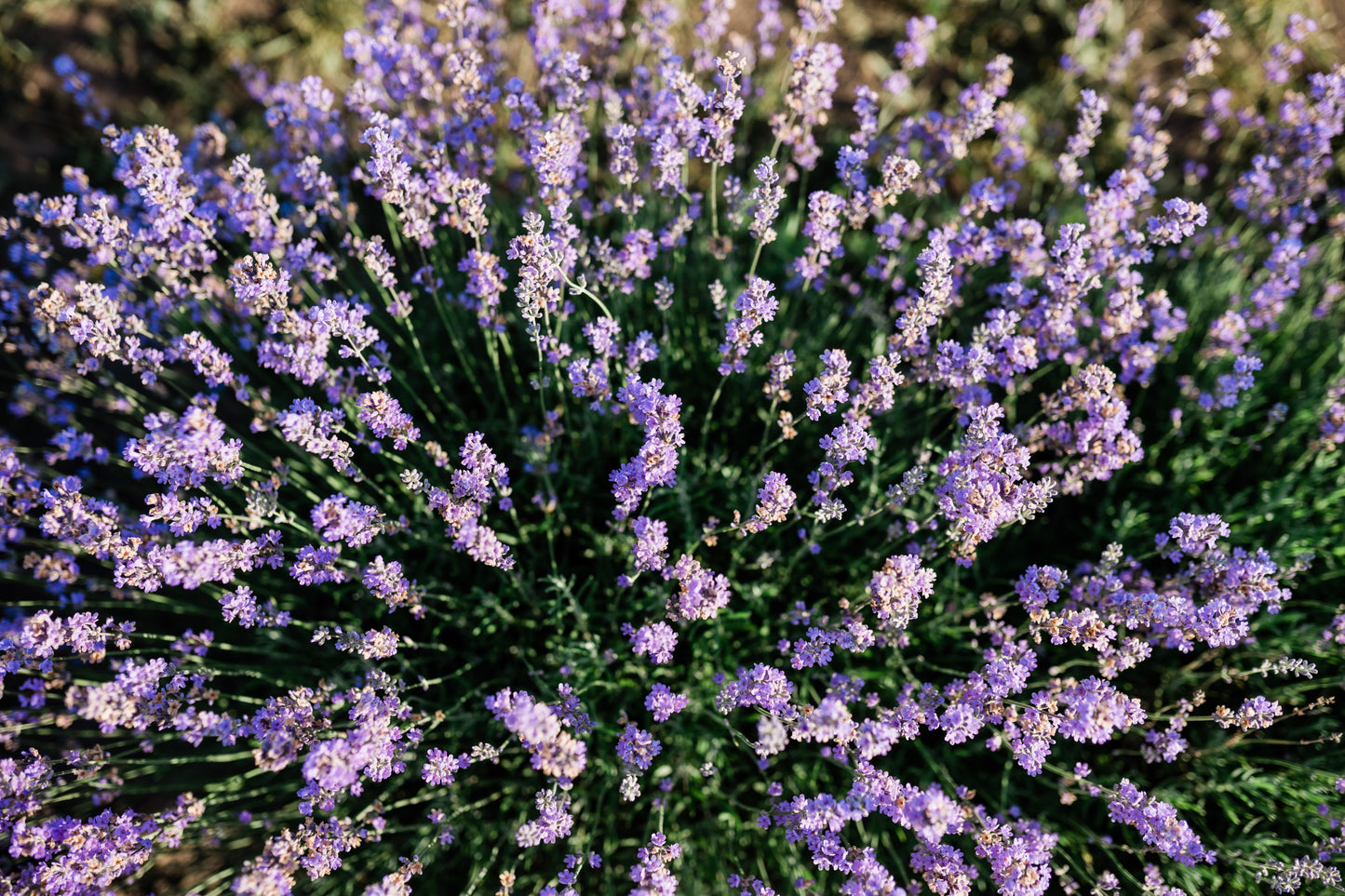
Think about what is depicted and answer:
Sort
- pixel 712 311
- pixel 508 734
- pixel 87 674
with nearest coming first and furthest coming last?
pixel 508 734 → pixel 87 674 → pixel 712 311

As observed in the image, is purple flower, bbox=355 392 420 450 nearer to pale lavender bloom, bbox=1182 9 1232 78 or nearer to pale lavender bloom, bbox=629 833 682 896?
pale lavender bloom, bbox=629 833 682 896

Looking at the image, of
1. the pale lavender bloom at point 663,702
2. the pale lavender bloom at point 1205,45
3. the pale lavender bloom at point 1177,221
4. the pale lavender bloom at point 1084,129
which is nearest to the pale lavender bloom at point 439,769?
the pale lavender bloom at point 663,702

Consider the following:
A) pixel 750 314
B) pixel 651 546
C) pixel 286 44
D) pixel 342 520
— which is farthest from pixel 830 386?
pixel 286 44

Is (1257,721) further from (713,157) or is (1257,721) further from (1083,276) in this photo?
(713,157)

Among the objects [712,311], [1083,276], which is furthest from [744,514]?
[1083,276]

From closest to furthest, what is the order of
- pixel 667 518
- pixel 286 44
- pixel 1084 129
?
pixel 1084 129, pixel 667 518, pixel 286 44

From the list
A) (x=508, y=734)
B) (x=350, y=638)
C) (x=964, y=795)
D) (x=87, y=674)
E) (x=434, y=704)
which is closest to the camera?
(x=350, y=638)

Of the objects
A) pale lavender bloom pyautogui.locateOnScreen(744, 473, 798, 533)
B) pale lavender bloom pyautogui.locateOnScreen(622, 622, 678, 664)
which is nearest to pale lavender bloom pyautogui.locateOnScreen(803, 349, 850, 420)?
pale lavender bloom pyautogui.locateOnScreen(744, 473, 798, 533)

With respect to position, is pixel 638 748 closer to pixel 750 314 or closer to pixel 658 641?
pixel 658 641

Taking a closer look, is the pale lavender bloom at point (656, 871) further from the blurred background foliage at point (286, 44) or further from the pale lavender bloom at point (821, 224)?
the blurred background foliage at point (286, 44)
